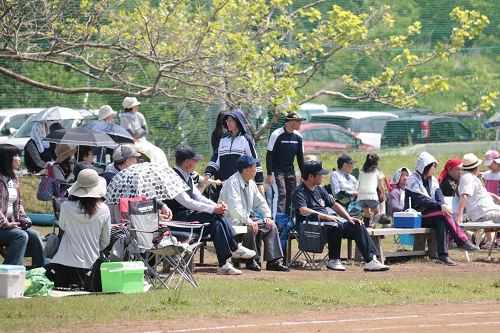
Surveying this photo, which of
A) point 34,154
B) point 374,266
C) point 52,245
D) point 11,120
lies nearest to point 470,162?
point 374,266

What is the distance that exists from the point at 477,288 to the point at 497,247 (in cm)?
459

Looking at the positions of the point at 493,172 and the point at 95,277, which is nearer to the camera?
the point at 95,277

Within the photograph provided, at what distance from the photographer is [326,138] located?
16.7m

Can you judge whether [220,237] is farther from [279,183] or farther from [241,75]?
[241,75]

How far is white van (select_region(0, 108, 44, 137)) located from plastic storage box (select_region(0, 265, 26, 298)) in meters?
9.82

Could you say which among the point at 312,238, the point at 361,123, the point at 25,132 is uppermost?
the point at 361,123

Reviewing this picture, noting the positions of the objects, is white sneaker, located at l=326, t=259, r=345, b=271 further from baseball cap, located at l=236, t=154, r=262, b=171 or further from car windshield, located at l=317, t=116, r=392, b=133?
car windshield, located at l=317, t=116, r=392, b=133

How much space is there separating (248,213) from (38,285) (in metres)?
3.12

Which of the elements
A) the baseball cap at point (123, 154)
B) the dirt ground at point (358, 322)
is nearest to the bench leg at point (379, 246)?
the dirt ground at point (358, 322)

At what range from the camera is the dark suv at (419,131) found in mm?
17250

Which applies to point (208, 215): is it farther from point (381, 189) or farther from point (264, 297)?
point (381, 189)

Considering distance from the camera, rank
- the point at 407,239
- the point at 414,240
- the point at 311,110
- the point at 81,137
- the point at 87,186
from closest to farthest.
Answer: the point at 87,186 → the point at 81,137 → the point at 414,240 → the point at 407,239 → the point at 311,110

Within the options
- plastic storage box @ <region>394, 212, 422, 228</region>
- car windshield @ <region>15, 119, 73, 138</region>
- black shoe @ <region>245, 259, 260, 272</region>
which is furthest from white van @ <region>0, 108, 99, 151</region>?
plastic storage box @ <region>394, 212, 422, 228</region>

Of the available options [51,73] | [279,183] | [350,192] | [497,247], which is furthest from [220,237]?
[51,73]
